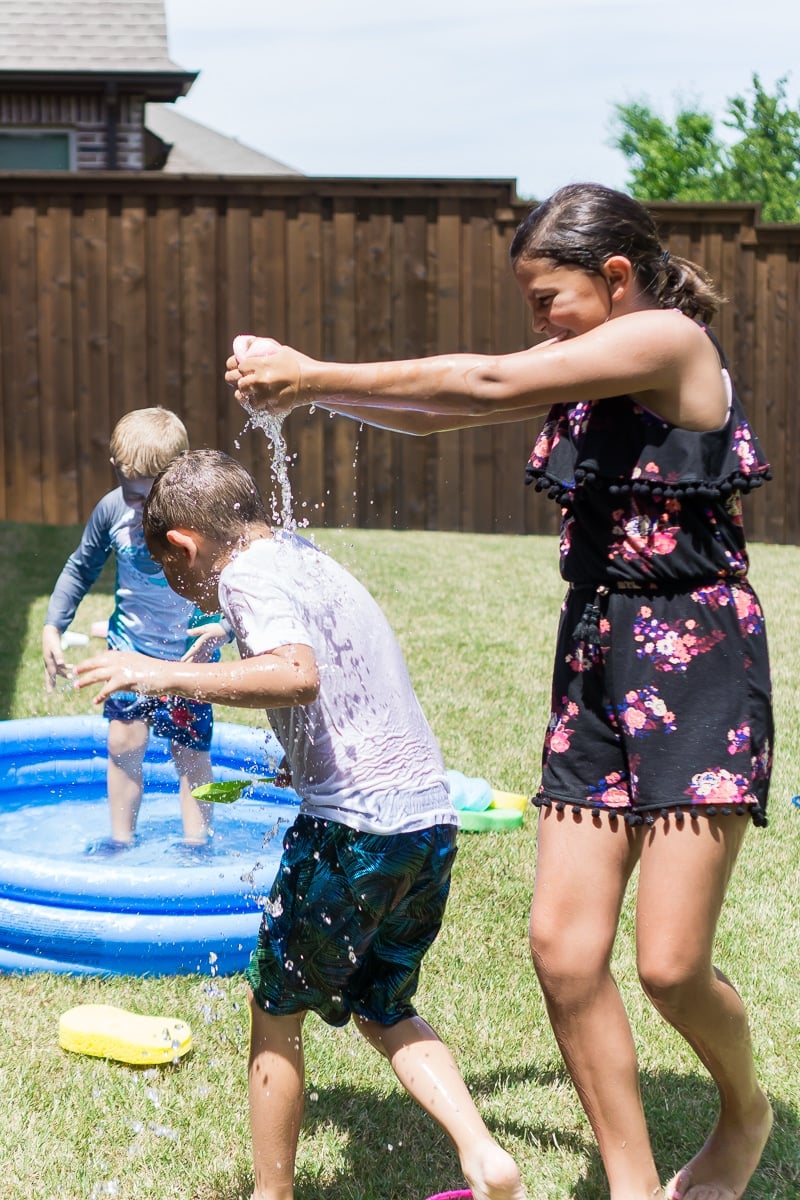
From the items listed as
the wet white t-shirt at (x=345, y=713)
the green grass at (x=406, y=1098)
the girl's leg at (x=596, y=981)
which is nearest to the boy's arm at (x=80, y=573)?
the green grass at (x=406, y=1098)

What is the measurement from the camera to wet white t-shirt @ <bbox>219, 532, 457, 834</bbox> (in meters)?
2.27

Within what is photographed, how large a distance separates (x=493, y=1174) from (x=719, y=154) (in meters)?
32.7

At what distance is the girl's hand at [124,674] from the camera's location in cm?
206

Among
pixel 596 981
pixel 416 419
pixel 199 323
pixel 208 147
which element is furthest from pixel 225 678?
pixel 208 147

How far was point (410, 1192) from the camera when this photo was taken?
2.50 metres

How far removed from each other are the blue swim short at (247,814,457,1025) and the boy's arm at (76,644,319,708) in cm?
35

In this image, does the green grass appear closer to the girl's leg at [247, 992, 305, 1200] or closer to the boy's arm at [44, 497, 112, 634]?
the girl's leg at [247, 992, 305, 1200]

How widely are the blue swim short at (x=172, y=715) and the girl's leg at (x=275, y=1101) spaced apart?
2.00 metres

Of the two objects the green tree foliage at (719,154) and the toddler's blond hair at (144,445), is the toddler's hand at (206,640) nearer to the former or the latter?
the toddler's blond hair at (144,445)

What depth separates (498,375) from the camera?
2.08 m

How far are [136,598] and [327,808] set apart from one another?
6.94 ft

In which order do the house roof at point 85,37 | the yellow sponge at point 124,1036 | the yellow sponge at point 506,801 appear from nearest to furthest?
1. the yellow sponge at point 124,1036
2. the yellow sponge at point 506,801
3. the house roof at point 85,37

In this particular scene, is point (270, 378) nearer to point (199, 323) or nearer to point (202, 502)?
point (202, 502)

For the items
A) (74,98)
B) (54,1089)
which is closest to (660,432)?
(54,1089)
